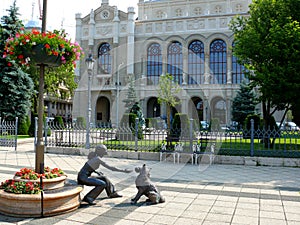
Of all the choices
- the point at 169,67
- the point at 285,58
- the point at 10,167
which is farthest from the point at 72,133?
the point at 169,67

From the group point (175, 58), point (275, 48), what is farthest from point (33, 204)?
point (175, 58)

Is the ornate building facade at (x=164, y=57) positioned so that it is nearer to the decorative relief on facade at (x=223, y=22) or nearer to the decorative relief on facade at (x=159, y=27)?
the decorative relief on facade at (x=159, y=27)

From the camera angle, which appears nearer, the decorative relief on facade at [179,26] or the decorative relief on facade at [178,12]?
the decorative relief on facade at [179,26]

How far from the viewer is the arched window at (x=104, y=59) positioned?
44031 mm

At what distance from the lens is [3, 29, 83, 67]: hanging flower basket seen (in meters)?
5.08

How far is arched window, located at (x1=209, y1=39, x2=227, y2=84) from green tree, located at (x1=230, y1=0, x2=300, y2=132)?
29.0m

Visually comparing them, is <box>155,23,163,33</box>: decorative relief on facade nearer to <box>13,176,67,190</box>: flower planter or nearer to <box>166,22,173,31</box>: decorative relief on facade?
<box>166,22,173,31</box>: decorative relief on facade

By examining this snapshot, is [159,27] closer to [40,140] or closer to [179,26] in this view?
[179,26]

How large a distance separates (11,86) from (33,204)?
828 inches

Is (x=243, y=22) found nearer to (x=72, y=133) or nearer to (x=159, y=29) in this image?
(x=72, y=133)

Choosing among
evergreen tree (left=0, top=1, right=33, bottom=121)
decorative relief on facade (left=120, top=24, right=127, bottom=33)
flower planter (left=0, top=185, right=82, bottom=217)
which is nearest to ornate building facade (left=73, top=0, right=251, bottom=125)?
decorative relief on facade (left=120, top=24, right=127, bottom=33)

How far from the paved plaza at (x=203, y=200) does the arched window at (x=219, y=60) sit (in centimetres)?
3422

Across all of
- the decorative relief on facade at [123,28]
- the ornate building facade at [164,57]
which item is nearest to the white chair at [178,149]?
the ornate building facade at [164,57]

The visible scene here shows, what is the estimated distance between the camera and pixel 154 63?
44531mm
